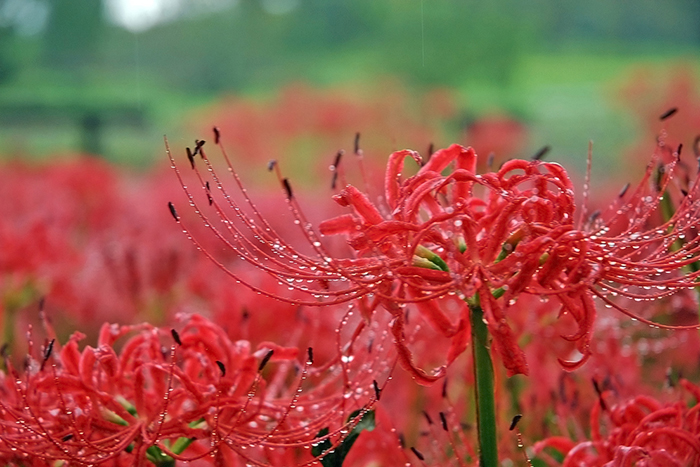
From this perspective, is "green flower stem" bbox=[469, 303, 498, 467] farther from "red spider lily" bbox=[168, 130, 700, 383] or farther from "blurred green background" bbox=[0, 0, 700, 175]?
"blurred green background" bbox=[0, 0, 700, 175]

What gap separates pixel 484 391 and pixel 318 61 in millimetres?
2961

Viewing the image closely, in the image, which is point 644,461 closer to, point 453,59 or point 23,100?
point 453,59

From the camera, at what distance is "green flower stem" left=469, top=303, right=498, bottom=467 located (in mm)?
561

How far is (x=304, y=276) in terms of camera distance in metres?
0.57

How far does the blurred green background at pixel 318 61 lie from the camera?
2.99 m

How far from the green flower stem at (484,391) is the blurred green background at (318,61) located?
2.37 metres

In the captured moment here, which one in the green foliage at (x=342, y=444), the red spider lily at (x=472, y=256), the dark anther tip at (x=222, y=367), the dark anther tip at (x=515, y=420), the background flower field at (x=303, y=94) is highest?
the background flower field at (x=303, y=94)

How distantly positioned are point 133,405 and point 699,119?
249 cm

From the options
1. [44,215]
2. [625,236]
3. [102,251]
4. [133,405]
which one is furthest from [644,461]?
[44,215]

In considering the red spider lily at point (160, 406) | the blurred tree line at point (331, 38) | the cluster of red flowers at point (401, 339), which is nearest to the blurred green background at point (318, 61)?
the blurred tree line at point (331, 38)

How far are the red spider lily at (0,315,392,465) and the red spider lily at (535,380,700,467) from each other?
0.68 ft

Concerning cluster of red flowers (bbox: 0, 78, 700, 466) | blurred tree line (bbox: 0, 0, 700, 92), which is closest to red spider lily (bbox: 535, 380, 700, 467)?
cluster of red flowers (bbox: 0, 78, 700, 466)

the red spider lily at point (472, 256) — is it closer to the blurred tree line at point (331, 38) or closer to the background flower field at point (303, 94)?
the background flower field at point (303, 94)

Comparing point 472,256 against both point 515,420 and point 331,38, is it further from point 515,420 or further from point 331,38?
point 331,38
